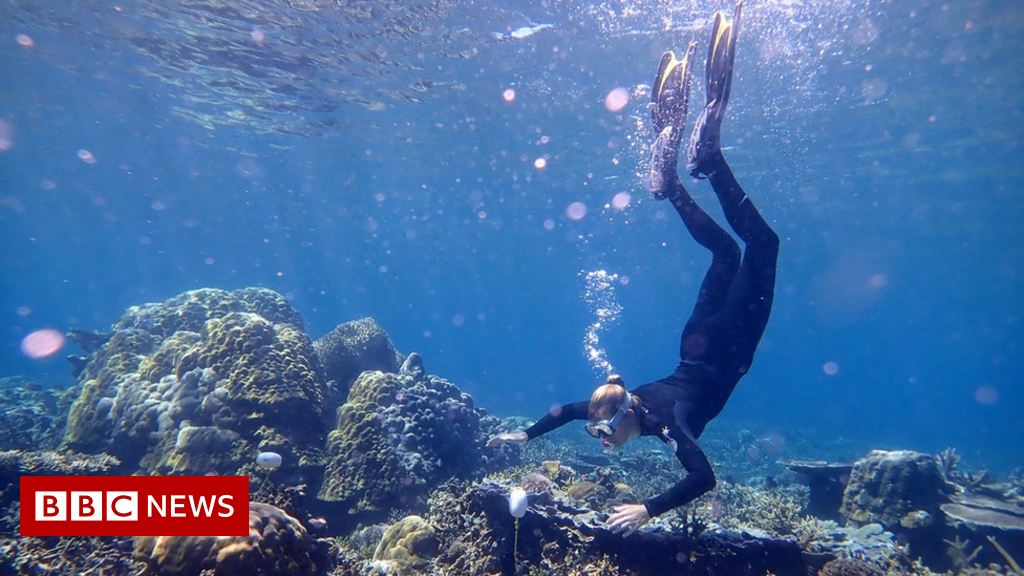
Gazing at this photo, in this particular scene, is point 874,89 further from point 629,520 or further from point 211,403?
point 211,403

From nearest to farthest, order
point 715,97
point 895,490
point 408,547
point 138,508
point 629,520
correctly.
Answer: point 629,520, point 138,508, point 408,547, point 715,97, point 895,490

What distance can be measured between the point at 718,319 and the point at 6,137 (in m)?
42.1

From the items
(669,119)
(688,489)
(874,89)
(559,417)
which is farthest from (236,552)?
(874,89)

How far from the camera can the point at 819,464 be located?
10023 millimetres

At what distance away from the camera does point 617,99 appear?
2052 centimetres

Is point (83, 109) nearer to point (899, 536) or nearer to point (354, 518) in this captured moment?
point (354, 518)

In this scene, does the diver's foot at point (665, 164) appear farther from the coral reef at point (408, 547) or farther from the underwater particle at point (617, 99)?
the underwater particle at point (617, 99)

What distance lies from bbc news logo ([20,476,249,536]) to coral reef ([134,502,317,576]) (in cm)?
8

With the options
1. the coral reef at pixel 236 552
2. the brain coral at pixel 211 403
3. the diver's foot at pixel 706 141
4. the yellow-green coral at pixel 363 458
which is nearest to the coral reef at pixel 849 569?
the diver's foot at pixel 706 141

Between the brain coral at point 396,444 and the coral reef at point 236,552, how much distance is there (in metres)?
3.57

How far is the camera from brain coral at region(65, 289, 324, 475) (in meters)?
7.94

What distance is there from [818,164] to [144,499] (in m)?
31.9

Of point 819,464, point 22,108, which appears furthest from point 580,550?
point 22,108

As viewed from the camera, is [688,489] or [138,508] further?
[138,508]
